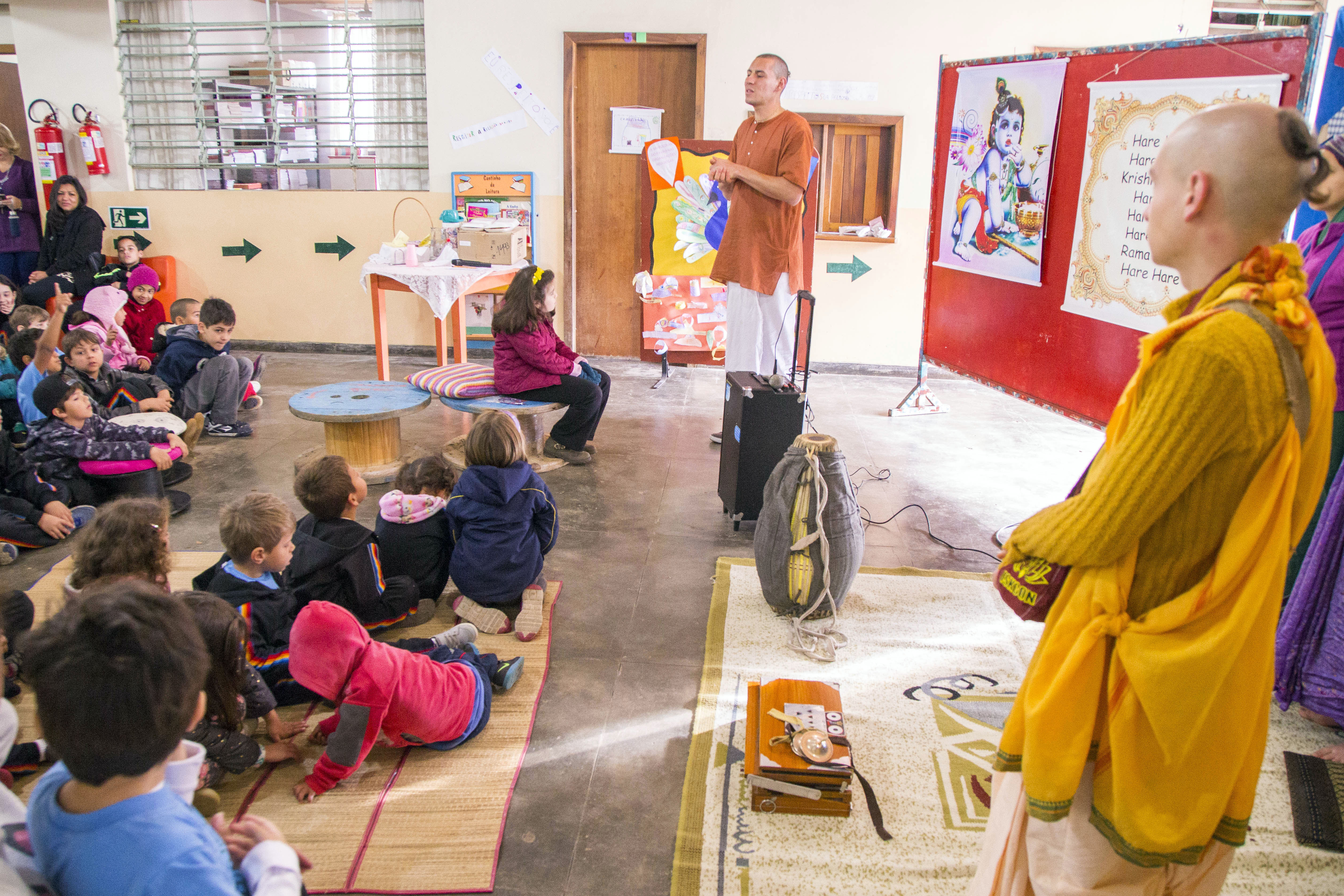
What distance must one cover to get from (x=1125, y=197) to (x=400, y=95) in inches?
214

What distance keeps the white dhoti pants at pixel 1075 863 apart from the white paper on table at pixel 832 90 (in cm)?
597

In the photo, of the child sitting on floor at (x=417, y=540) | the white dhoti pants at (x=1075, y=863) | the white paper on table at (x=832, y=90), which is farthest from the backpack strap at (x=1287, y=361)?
the white paper on table at (x=832, y=90)

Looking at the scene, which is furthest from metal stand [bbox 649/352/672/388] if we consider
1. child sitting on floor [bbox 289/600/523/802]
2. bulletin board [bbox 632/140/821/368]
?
child sitting on floor [bbox 289/600/523/802]

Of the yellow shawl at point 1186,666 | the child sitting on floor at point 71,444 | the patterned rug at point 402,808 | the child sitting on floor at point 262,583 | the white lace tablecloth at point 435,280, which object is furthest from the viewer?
the white lace tablecloth at point 435,280

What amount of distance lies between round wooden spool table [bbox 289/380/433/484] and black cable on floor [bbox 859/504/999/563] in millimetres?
2229

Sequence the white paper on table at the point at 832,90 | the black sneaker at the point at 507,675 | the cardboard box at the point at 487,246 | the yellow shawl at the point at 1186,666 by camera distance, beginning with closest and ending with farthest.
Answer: the yellow shawl at the point at 1186,666
the black sneaker at the point at 507,675
the cardboard box at the point at 487,246
the white paper on table at the point at 832,90

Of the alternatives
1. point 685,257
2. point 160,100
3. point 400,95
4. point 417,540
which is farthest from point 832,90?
point 160,100

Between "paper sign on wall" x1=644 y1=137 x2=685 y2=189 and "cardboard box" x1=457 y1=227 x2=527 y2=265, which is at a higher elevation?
"paper sign on wall" x1=644 y1=137 x2=685 y2=189

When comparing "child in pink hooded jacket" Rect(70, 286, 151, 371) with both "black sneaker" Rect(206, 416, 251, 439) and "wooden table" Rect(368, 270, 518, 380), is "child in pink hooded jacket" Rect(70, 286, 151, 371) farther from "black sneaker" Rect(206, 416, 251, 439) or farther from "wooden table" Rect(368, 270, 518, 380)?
"wooden table" Rect(368, 270, 518, 380)

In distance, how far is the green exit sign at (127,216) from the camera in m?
7.20

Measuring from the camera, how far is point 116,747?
114cm

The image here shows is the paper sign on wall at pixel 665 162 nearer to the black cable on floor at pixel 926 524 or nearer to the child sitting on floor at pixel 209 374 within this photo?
the child sitting on floor at pixel 209 374

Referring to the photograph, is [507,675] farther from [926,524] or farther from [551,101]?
[551,101]

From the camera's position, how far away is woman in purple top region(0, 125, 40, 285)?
672 cm
